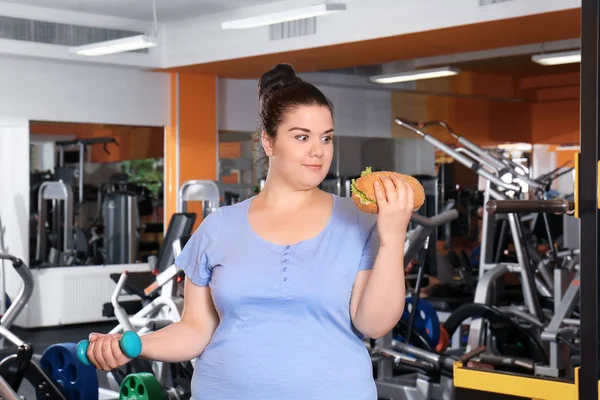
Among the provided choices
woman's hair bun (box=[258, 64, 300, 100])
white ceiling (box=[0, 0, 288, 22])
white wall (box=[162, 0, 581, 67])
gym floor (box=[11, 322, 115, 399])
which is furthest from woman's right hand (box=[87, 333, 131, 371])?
white ceiling (box=[0, 0, 288, 22])

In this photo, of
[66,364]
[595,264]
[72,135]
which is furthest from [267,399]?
[72,135]

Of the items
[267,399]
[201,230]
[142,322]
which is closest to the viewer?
[267,399]

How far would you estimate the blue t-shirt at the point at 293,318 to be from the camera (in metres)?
1.71

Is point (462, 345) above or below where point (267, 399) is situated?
below

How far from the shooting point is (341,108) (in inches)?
457

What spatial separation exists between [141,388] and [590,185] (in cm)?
283

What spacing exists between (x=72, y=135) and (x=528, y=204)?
7574 millimetres

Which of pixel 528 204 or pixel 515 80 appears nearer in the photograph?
pixel 528 204

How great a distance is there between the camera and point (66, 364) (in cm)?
469

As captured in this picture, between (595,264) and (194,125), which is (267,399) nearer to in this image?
(595,264)

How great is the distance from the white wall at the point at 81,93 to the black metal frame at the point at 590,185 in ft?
24.8

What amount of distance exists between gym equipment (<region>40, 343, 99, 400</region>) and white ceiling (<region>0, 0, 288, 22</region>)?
4366 millimetres

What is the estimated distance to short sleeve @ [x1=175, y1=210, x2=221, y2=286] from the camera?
6.06 ft

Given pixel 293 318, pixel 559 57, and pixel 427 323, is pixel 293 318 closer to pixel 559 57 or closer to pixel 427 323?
pixel 427 323
